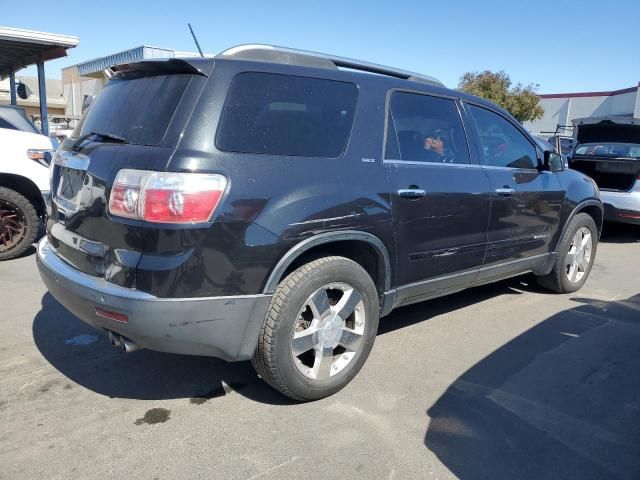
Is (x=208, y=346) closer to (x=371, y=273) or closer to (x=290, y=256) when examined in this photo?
(x=290, y=256)

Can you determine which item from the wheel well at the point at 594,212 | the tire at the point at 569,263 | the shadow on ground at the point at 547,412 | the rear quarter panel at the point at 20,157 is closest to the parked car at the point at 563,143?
the wheel well at the point at 594,212

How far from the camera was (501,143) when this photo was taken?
4445mm

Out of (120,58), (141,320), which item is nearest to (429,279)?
(141,320)

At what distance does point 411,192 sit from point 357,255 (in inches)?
21.4

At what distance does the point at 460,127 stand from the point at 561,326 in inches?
76.6

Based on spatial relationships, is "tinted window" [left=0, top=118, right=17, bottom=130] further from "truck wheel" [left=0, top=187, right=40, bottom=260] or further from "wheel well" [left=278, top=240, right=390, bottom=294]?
"wheel well" [left=278, top=240, right=390, bottom=294]

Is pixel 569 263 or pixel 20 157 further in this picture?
pixel 20 157

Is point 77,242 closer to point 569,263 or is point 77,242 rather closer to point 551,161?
point 551,161

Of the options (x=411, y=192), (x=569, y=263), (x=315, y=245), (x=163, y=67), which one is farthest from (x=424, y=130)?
(x=569, y=263)

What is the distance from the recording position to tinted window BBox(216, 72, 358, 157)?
2732mm

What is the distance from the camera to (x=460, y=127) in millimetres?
4039

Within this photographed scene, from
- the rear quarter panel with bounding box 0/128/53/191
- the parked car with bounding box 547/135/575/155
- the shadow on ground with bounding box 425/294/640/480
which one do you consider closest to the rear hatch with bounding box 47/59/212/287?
the shadow on ground with bounding box 425/294/640/480

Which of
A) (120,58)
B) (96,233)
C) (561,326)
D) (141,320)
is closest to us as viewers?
(141,320)

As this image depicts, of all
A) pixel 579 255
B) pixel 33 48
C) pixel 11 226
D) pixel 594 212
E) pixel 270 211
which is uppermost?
pixel 33 48
